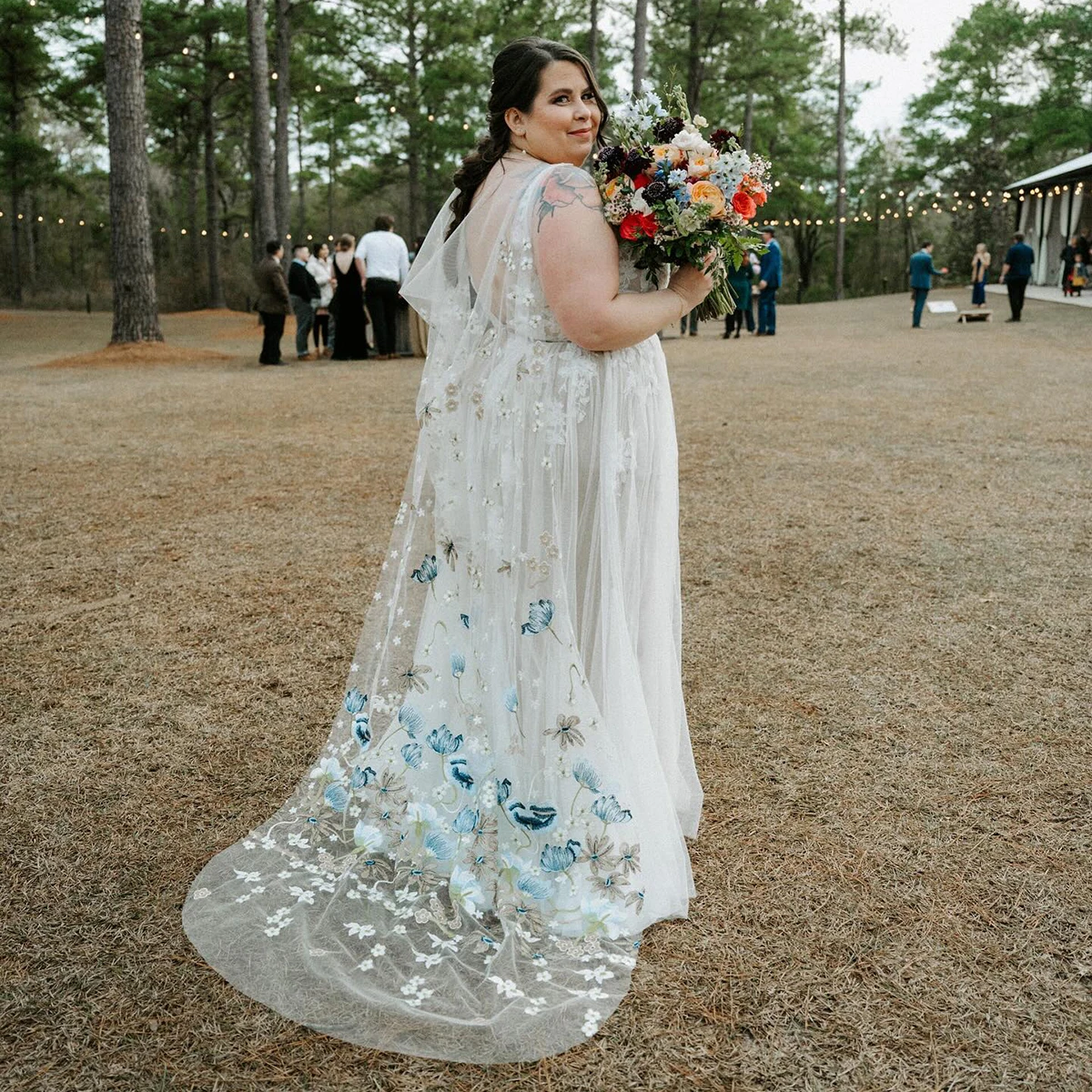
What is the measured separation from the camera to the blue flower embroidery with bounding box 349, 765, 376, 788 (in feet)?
8.37

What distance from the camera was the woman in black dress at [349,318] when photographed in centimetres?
1404

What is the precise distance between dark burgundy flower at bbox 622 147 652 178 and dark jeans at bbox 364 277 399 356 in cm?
1188

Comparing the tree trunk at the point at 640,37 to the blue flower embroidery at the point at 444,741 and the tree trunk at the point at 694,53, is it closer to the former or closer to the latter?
the tree trunk at the point at 694,53

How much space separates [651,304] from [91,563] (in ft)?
12.5

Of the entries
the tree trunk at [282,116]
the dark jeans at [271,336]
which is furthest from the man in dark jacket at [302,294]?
the tree trunk at [282,116]

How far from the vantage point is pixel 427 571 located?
259 cm

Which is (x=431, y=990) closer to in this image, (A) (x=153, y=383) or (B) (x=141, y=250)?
(A) (x=153, y=383)

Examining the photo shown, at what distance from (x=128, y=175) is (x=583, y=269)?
1388 centimetres

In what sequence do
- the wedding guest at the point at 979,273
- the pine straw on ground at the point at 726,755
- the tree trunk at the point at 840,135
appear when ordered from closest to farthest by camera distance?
the pine straw on ground at the point at 726,755
the wedding guest at the point at 979,273
the tree trunk at the point at 840,135

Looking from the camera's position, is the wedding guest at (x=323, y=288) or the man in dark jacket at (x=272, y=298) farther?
the wedding guest at (x=323, y=288)

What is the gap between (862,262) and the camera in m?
45.5

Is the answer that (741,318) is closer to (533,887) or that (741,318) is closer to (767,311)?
(767,311)

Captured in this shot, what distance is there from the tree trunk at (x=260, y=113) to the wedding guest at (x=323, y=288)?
Answer: 3.70 metres

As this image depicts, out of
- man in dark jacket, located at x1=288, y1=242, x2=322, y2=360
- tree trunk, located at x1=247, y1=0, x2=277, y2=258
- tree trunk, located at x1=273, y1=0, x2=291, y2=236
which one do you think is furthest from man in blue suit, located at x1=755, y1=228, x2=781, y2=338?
tree trunk, located at x1=273, y1=0, x2=291, y2=236
